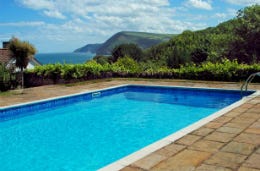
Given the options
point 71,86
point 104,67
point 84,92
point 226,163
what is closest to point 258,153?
point 226,163

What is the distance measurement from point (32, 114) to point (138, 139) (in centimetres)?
374

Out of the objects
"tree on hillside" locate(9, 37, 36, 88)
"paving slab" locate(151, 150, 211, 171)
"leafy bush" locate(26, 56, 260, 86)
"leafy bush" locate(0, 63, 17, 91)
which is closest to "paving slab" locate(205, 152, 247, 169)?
A: "paving slab" locate(151, 150, 211, 171)

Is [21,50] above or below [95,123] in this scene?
above

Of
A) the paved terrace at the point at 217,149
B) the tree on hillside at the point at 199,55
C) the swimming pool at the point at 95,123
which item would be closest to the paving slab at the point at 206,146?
the paved terrace at the point at 217,149

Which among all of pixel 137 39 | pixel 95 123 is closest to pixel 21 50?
pixel 95 123

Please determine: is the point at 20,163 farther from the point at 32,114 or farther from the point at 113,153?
the point at 32,114

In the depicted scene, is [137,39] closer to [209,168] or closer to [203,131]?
[203,131]

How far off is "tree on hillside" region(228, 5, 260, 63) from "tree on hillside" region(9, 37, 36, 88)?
65.3 feet

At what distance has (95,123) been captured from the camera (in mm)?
7801

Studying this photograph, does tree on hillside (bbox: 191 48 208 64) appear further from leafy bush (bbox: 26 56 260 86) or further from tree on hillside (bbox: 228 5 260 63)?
leafy bush (bbox: 26 56 260 86)

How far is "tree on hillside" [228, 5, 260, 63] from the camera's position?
2748cm

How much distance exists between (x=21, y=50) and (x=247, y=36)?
21.4m

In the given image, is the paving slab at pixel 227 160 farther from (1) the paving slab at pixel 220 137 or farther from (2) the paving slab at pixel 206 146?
(1) the paving slab at pixel 220 137

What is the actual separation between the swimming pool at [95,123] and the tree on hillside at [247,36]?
62.7 ft
